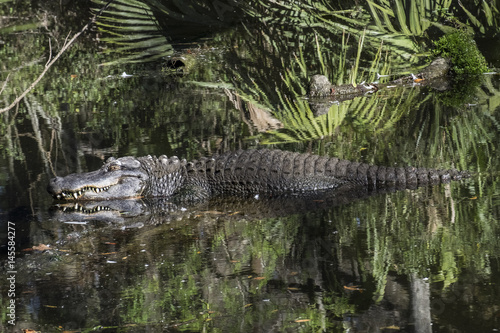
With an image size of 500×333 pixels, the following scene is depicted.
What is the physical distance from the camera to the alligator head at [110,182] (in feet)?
26.8

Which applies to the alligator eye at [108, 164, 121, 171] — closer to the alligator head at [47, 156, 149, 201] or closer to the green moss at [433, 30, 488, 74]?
the alligator head at [47, 156, 149, 201]

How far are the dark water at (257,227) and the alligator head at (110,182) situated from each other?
0.28 m

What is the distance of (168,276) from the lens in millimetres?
5465

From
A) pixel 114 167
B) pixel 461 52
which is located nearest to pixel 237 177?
pixel 114 167

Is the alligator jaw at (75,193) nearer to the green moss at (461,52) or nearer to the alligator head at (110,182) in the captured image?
the alligator head at (110,182)

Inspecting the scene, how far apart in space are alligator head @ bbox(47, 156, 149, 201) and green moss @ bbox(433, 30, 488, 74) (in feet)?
21.7

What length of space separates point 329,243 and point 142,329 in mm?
1885

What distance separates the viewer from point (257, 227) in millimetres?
6578

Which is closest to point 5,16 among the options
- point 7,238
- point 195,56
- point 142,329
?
point 195,56

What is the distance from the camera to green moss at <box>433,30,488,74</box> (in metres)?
12.4

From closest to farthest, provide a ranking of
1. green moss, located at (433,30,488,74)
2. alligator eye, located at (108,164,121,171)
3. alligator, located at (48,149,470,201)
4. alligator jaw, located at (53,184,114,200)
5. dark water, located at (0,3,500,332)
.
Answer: dark water, located at (0,3,500,332), alligator, located at (48,149,470,201), alligator jaw, located at (53,184,114,200), alligator eye, located at (108,164,121,171), green moss, located at (433,30,488,74)

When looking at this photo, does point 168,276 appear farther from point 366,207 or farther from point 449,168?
point 449,168

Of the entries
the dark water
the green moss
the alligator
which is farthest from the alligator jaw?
the green moss

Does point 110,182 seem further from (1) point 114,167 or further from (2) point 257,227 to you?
(2) point 257,227
